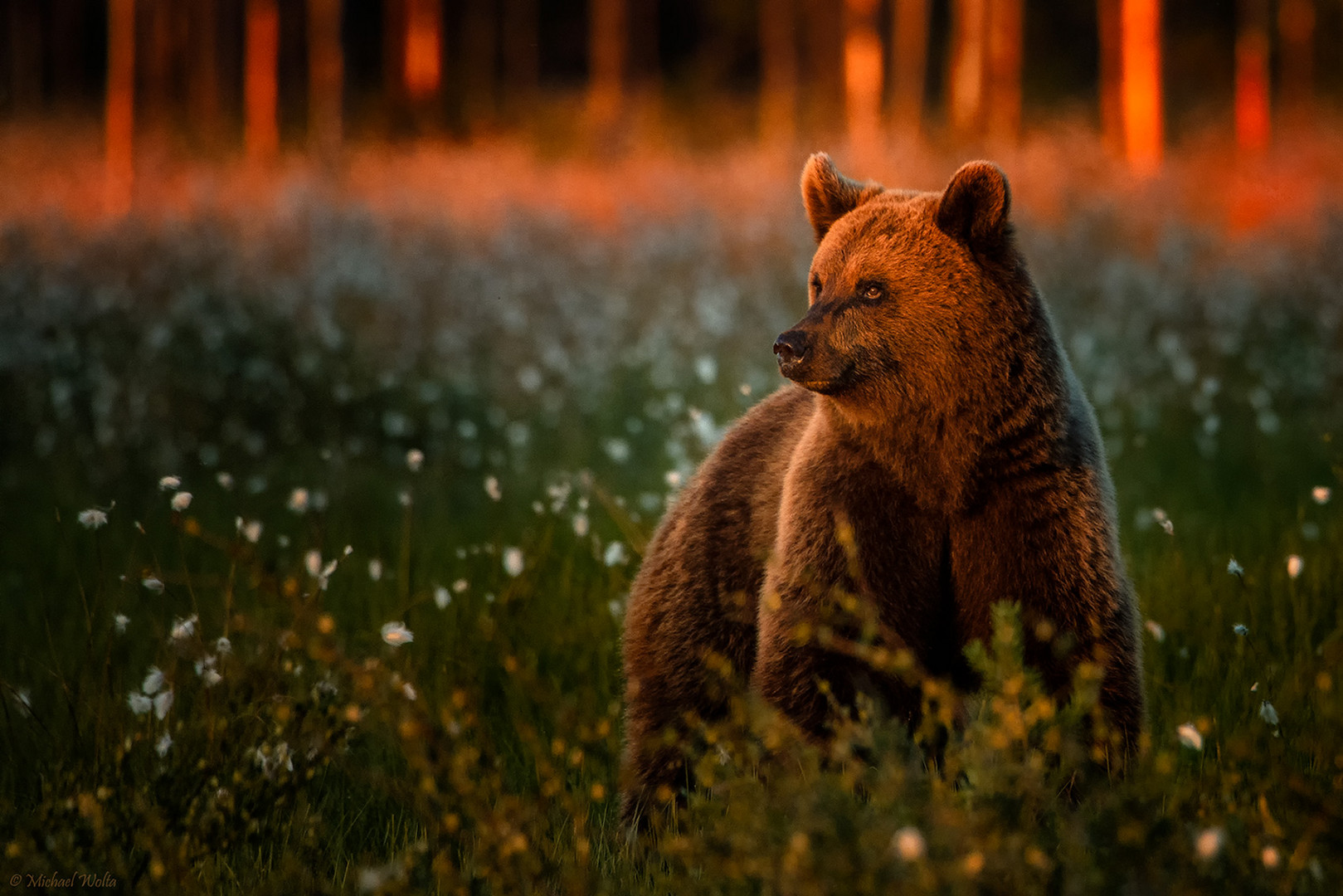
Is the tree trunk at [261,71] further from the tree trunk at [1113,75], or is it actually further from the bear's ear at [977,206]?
the bear's ear at [977,206]

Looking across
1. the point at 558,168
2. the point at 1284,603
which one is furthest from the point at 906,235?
the point at 558,168

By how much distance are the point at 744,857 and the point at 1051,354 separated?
1.63 meters

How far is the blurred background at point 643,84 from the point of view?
16.6m

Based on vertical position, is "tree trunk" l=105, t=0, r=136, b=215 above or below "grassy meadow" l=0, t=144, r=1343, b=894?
above

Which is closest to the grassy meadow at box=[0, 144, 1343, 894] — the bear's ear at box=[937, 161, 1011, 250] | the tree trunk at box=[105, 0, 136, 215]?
the bear's ear at box=[937, 161, 1011, 250]

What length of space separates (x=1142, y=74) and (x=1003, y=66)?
5.13 m

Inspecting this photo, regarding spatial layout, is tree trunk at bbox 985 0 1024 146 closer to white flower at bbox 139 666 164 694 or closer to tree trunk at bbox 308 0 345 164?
tree trunk at bbox 308 0 345 164

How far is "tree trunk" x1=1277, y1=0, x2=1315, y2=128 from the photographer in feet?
108

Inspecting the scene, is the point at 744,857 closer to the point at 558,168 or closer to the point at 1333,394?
the point at 1333,394

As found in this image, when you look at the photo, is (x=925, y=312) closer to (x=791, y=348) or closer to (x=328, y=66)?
(x=791, y=348)

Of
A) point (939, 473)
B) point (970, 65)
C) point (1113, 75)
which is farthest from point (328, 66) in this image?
point (939, 473)

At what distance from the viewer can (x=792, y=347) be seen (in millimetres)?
3150

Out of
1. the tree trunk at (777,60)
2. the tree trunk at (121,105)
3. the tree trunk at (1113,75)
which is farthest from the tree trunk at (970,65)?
the tree trunk at (121,105)

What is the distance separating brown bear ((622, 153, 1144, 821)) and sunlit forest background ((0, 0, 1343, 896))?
0.72 feet
